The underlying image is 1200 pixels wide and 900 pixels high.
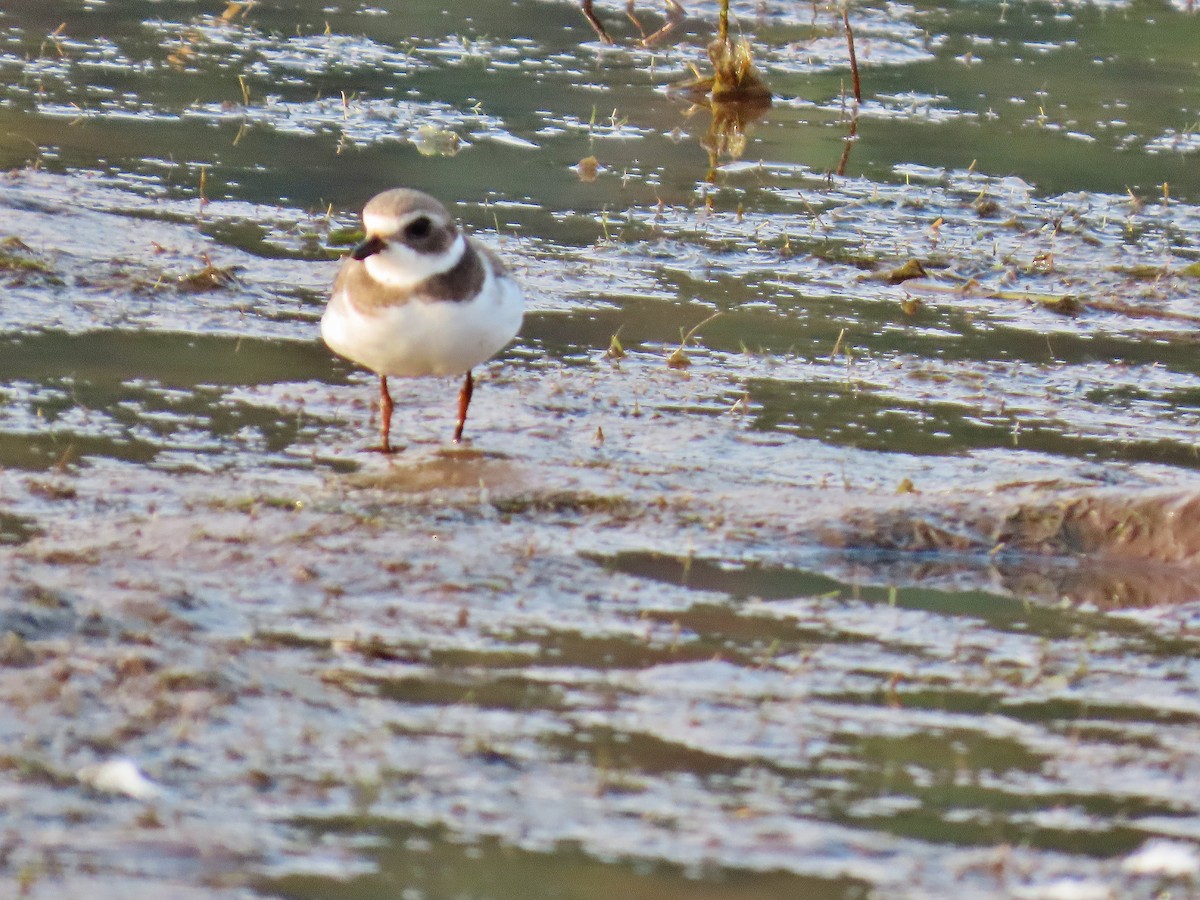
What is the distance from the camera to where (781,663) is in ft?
16.1

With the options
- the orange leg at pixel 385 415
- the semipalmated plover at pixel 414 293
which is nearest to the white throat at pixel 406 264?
the semipalmated plover at pixel 414 293

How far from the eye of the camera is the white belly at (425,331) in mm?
6355

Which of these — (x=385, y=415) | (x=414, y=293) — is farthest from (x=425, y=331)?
(x=385, y=415)

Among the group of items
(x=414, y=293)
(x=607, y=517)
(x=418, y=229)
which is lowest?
(x=607, y=517)

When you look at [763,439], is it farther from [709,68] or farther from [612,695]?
[709,68]

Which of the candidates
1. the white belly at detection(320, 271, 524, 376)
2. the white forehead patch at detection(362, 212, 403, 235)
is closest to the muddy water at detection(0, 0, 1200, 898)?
the white belly at detection(320, 271, 524, 376)

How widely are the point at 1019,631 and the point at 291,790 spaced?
231 cm

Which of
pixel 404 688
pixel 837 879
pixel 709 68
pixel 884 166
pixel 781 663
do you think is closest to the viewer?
pixel 837 879

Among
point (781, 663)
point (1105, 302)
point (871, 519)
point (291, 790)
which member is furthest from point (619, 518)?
point (1105, 302)

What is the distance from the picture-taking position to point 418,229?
6.39 meters

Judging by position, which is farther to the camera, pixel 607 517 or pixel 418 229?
pixel 418 229

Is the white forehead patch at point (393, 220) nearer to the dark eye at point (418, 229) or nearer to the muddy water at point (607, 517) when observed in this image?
the dark eye at point (418, 229)

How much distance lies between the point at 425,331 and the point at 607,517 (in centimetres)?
96

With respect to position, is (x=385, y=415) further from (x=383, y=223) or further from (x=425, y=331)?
(x=383, y=223)
